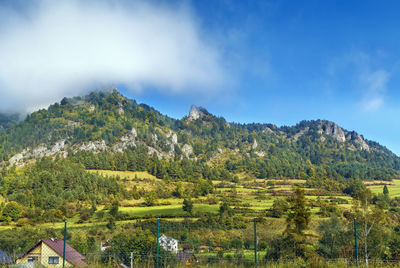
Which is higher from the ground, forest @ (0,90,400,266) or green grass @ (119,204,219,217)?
forest @ (0,90,400,266)

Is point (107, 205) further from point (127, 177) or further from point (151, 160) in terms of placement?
point (151, 160)

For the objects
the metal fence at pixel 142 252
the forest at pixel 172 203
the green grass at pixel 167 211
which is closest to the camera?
the metal fence at pixel 142 252

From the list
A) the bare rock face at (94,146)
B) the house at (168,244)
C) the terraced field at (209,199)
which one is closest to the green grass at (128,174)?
the terraced field at (209,199)

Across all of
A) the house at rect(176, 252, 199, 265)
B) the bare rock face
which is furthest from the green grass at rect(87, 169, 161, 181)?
Answer: the house at rect(176, 252, 199, 265)

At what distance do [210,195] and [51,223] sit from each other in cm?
5817

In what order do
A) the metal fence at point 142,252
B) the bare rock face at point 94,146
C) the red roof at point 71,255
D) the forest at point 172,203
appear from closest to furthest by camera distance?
the metal fence at point 142,252, the red roof at point 71,255, the forest at point 172,203, the bare rock face at point 94,146

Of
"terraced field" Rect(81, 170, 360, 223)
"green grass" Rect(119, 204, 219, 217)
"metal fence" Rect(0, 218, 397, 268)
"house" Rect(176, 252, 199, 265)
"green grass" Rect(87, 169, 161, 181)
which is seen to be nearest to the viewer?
"metal fence" Rect(0, 218, 397, 268)

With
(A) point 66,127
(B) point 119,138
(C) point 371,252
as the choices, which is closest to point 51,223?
(C) point 371,252

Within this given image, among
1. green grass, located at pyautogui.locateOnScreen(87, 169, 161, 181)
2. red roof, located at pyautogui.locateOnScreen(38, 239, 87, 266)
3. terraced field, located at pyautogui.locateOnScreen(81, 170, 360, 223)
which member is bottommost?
terraced field, located at pyautogui.locateOnScreen(81, 170, 360, 223)

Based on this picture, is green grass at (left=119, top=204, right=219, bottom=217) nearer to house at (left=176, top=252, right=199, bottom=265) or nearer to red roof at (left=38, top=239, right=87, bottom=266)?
red roof at (left=38, top=239, right=87, bottom=266)

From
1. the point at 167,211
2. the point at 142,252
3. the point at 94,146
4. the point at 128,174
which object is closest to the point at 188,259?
the point at 142,252

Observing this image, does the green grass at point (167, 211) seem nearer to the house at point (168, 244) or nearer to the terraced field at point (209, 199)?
the terraced field at point (209, 199)

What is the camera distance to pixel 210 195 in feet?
387

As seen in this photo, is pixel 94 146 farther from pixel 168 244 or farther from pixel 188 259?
pixel 188 259
